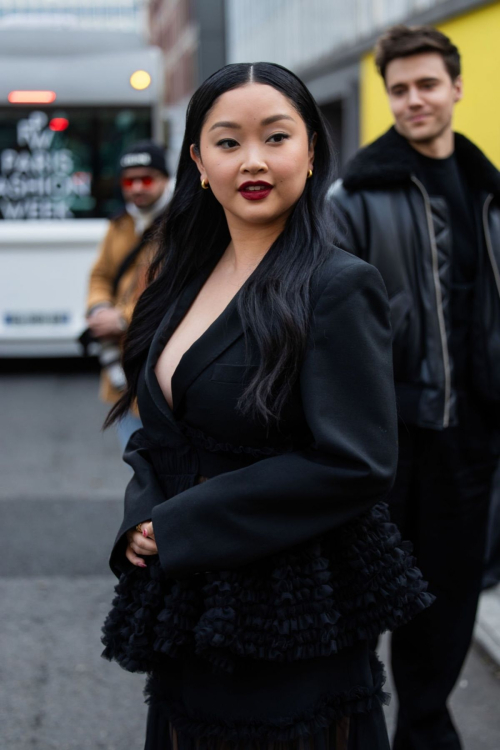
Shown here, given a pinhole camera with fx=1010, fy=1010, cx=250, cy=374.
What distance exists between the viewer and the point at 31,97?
10.0 metres

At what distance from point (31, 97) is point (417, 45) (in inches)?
309

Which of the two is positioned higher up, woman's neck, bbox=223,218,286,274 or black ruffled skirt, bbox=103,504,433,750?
woman's neck, bbox=223,218,286,274

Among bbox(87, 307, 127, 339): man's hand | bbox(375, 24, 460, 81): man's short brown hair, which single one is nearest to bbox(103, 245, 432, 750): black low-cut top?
bbox(375, 24, 460, 81): man's short brown hair

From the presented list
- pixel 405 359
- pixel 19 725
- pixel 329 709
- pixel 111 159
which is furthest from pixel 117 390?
pixel 111 159

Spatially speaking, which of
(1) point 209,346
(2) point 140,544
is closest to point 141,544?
(2) point 140,544

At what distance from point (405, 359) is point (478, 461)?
0.38m

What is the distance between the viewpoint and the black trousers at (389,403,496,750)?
280 cm


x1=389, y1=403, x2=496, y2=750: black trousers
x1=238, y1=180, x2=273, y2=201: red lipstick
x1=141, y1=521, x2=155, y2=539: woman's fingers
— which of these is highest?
x1=238, y1=180, x2=273, y2=201: red lipstick

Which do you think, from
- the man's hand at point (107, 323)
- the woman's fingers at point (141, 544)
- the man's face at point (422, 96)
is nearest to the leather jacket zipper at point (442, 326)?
the man's face at point (422, 96)

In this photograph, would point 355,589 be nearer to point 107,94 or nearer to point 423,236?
point 423,236

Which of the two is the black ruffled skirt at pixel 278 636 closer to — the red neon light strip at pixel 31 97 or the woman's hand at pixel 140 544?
the woman's hand at pixel 140 544

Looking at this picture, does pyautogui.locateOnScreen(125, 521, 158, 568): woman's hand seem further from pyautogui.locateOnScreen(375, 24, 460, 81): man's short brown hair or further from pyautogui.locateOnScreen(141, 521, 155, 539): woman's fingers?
pyautogui.locateOnScreen(375, 24, 460, 81): man's short brown hair

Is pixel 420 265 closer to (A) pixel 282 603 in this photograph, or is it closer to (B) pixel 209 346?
(B) pixel 209 346

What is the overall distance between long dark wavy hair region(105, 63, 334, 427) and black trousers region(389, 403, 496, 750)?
965 mm
